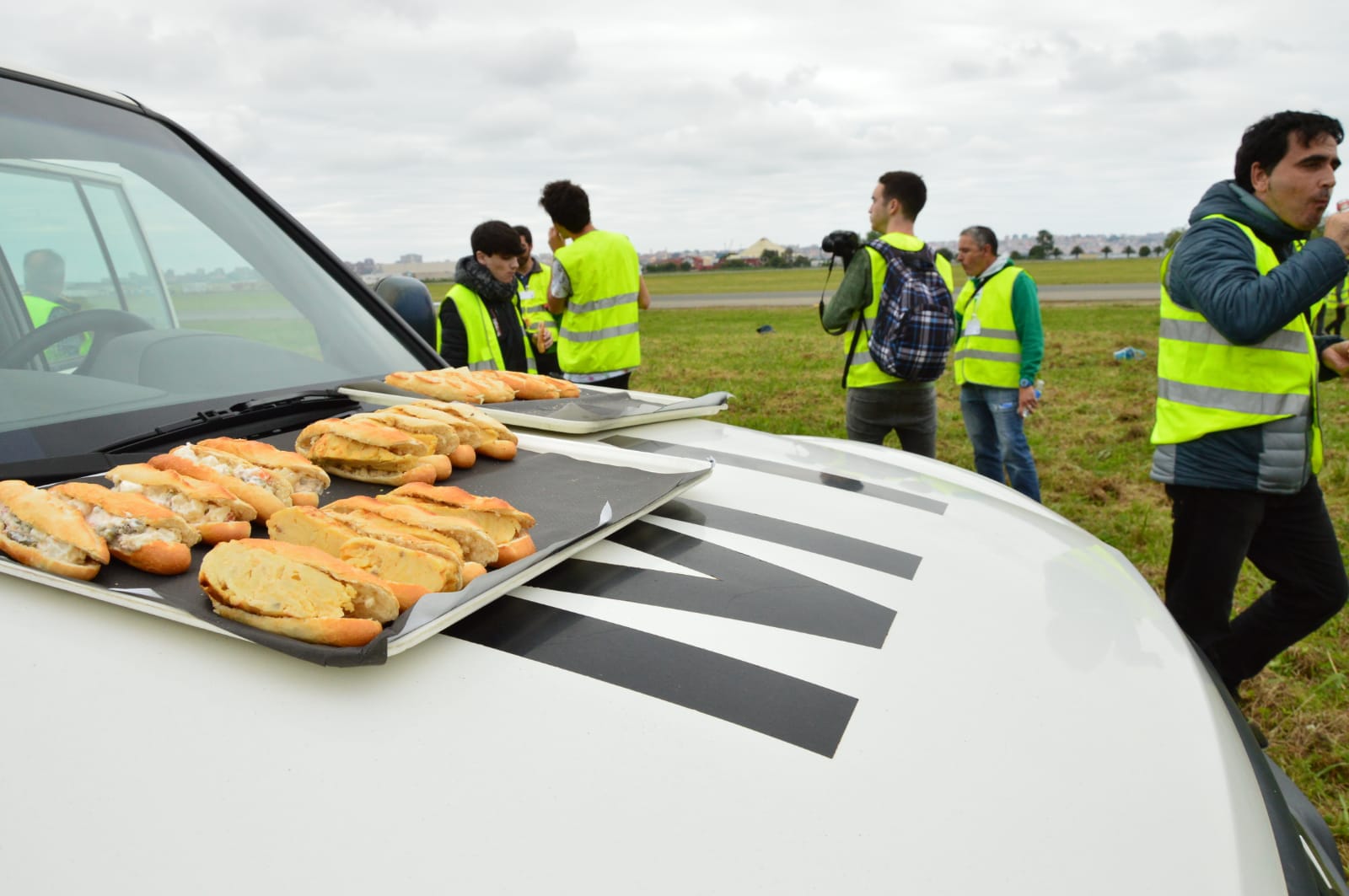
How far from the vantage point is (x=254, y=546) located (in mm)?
1088

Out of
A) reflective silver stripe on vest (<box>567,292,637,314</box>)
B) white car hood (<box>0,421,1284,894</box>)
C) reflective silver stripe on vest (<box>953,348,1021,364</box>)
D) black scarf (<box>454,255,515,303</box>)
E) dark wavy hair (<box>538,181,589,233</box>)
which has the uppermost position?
dark wavy hair (<box>538,181,589,233</box>)

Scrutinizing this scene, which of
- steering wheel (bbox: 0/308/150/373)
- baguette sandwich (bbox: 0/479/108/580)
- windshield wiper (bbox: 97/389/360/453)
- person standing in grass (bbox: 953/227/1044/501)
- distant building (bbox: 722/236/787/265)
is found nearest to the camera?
baguette sandwich (bbox: 0/479/108/580)

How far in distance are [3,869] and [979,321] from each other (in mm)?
5875

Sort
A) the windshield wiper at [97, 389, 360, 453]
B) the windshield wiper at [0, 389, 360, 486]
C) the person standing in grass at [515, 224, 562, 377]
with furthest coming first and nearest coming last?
1. the person standing in grass at [515, 224, 562, 377]
2. the windshield wiper at [97, 389, 360, 453]
3. the windshield wiper at [0, 389, 360, 486]

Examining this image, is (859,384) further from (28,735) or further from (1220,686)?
(28,735)

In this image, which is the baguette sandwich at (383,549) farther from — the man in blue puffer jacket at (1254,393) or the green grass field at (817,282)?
the green grass field at (817,282)

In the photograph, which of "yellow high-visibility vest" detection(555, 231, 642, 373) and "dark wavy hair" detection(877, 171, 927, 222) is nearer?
"dark wavy hair" detection(877, 171, 927, 222)

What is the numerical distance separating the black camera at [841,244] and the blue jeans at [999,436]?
59.0 inches

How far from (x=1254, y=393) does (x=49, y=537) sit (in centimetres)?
328

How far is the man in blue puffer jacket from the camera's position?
2.73 m

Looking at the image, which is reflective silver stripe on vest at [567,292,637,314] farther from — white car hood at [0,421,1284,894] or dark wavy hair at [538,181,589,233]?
white car hood at [0,421,1284,894]

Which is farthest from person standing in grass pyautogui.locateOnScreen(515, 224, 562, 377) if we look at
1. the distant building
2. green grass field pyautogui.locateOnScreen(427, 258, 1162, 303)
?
the distant building

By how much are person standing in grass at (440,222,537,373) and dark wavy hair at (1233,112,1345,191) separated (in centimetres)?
387

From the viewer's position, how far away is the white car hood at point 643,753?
0.77 meters
